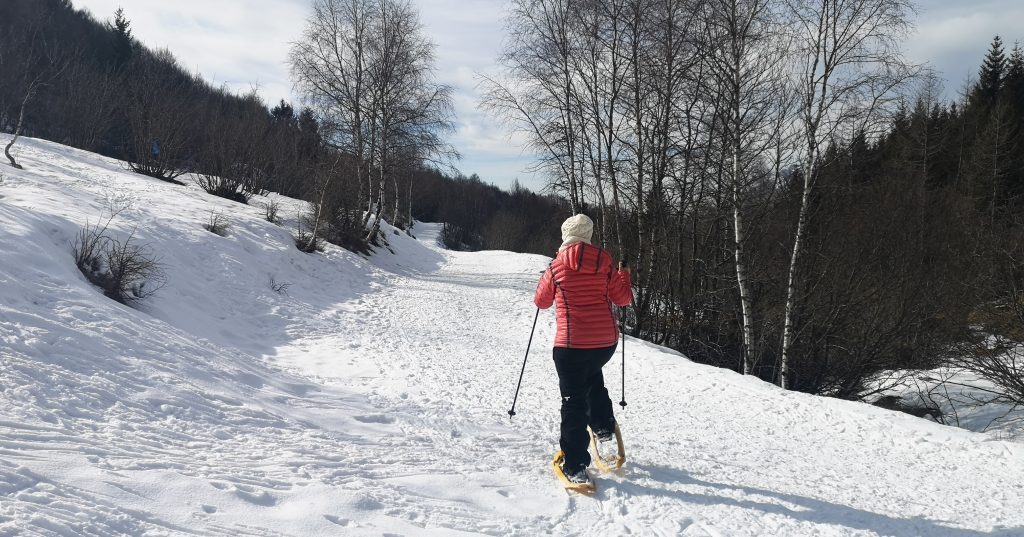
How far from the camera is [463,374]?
272 inches

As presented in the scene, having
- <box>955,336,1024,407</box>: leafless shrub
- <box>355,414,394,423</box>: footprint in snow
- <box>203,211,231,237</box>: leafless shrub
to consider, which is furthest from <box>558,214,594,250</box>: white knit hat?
<box>203,211,231,237</box>: leafless shrub

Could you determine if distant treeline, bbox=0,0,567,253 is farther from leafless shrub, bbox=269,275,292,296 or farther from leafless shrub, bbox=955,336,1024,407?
leafless shrub, bbox=955,336,1024,407

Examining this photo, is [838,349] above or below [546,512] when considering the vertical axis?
above

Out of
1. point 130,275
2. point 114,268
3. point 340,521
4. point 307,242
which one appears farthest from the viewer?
point 307,242

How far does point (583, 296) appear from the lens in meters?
3.81

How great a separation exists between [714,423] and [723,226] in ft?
25.0

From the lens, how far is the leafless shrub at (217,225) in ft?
36.2

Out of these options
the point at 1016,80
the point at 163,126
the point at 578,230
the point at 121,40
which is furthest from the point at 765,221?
the point at 121,40

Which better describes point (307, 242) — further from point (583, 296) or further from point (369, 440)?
point (583, 296)

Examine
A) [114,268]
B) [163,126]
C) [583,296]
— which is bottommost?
[114,268]

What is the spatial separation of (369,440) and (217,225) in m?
9.19

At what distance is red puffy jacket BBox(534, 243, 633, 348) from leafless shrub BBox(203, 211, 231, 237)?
31.8ft

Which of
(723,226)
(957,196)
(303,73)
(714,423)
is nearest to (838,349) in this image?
(723,226)

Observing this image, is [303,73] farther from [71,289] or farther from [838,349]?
→ [838,349]
